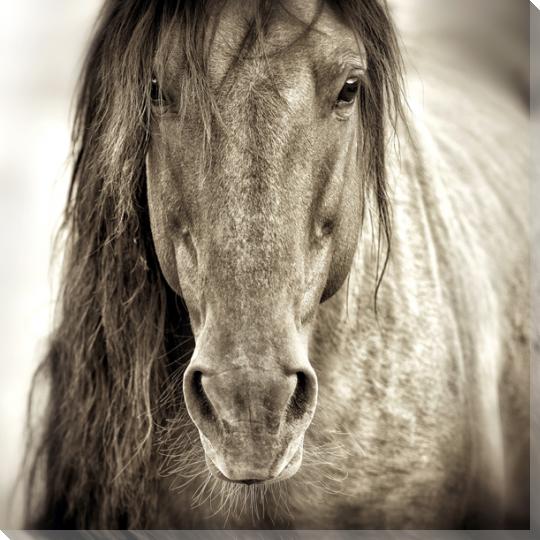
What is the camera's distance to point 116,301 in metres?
1.57

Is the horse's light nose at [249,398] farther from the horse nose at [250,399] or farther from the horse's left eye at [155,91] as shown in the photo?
the horse's left eye at [155,91]

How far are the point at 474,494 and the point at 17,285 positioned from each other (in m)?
1.21

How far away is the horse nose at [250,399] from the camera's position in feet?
3.86

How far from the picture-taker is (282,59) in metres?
1.32

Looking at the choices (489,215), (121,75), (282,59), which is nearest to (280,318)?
(282,59)

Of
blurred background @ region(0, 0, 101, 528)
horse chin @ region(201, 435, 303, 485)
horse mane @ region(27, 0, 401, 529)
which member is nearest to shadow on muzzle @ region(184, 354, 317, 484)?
horse chin @ region(201, 435, 303, 485)

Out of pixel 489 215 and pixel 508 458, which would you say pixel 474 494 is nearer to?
pixel 508 458

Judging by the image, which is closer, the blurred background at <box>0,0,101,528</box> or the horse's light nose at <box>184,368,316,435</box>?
the horse's light nose at <box>184,368,316,435</box>

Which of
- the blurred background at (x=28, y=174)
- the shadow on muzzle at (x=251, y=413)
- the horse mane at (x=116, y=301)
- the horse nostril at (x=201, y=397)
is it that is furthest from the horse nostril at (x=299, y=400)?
the blurred background at (x=28, y=174)

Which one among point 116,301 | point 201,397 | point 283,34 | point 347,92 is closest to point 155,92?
point 283,34

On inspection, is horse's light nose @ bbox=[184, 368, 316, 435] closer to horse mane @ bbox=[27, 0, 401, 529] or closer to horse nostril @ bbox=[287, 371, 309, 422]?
horse nostril @ bbox=[287, 371, 309, 422]

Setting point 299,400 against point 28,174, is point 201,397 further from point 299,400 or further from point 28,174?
point 28,174

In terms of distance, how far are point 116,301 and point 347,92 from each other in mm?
670

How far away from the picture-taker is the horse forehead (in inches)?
51.9
